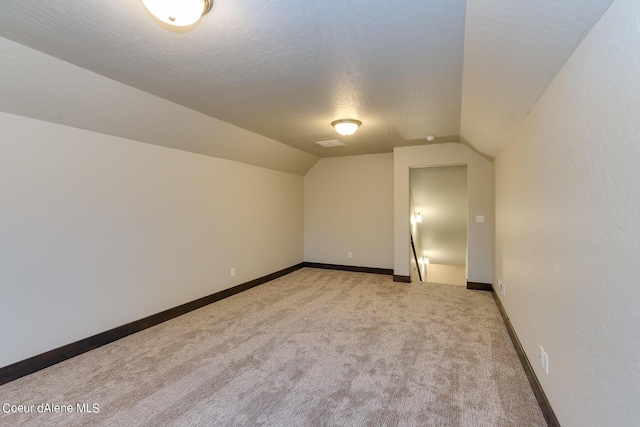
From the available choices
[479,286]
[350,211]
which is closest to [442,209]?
[350,211]

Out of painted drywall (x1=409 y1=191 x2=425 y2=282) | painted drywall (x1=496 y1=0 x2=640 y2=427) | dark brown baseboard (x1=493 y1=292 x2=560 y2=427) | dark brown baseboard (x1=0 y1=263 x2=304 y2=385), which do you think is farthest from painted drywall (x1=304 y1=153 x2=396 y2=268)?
painted drywall (x1=496 y1=0 x2=640 y2=427)

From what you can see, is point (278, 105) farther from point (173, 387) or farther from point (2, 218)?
point (173, 387)

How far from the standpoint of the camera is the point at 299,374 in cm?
239

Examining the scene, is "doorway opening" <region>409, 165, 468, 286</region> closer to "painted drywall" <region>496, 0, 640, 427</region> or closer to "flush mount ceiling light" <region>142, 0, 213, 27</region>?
"painted drywall" <region>496, 0, 640, 427</region>

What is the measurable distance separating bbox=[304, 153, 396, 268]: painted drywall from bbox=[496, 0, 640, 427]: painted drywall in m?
3.61

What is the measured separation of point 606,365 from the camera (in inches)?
45.1

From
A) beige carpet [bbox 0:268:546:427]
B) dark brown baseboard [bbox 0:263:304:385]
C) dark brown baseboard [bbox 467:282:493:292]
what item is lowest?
beige carpet [bbox 0:268:546:427]

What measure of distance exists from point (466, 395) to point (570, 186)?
159 cm

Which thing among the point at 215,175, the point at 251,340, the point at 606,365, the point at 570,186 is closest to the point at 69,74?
the point at 215,175

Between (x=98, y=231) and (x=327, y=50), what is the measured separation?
2.74m

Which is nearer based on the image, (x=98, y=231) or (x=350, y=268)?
(x=98, y=231)

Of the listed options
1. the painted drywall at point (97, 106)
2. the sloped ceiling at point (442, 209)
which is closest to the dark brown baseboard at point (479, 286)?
the sloped ceiling at point (442, 209)

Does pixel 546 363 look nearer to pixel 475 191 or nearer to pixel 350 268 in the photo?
pixel 475 191

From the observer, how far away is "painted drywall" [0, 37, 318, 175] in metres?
2.08
